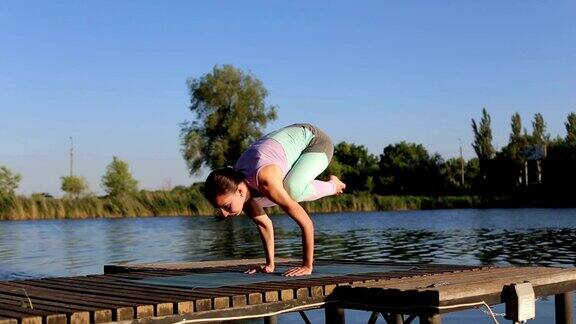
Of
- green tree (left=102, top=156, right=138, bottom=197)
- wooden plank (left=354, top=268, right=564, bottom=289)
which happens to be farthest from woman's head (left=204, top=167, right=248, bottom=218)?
green tree (left=102, top=156, right=138, bottom=197)

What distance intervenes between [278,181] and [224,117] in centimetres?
6662

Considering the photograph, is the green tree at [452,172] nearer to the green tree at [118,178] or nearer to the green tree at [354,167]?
the green tree at [354,167]

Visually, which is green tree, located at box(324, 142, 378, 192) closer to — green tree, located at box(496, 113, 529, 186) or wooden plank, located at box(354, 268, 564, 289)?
green tree, located at box(496, 113, 529, 186)

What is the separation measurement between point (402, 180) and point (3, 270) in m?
67.3

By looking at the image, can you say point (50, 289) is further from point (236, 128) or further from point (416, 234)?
point (236, 128)

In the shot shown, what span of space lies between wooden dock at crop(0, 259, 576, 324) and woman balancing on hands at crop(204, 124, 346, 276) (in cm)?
46

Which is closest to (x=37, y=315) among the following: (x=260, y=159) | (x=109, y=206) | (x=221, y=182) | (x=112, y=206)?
(x=221, y=182)

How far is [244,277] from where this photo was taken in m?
7.35

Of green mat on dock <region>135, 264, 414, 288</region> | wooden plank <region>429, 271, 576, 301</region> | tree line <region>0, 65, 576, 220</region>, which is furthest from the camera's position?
tree line <region>0, 65, 576, 220</region>

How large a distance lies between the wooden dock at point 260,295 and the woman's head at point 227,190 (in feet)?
2.28

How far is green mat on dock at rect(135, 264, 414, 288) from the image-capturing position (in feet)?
22.3

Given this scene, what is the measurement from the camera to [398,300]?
6.03 metres

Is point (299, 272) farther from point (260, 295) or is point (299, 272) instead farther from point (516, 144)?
point (516, 144)

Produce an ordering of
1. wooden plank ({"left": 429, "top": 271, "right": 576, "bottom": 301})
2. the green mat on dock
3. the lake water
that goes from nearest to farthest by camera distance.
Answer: wooden plank ({"left": 429, "top": 271, "right": 576, "bottom": 301}) < the green mat on dock < the lake water
